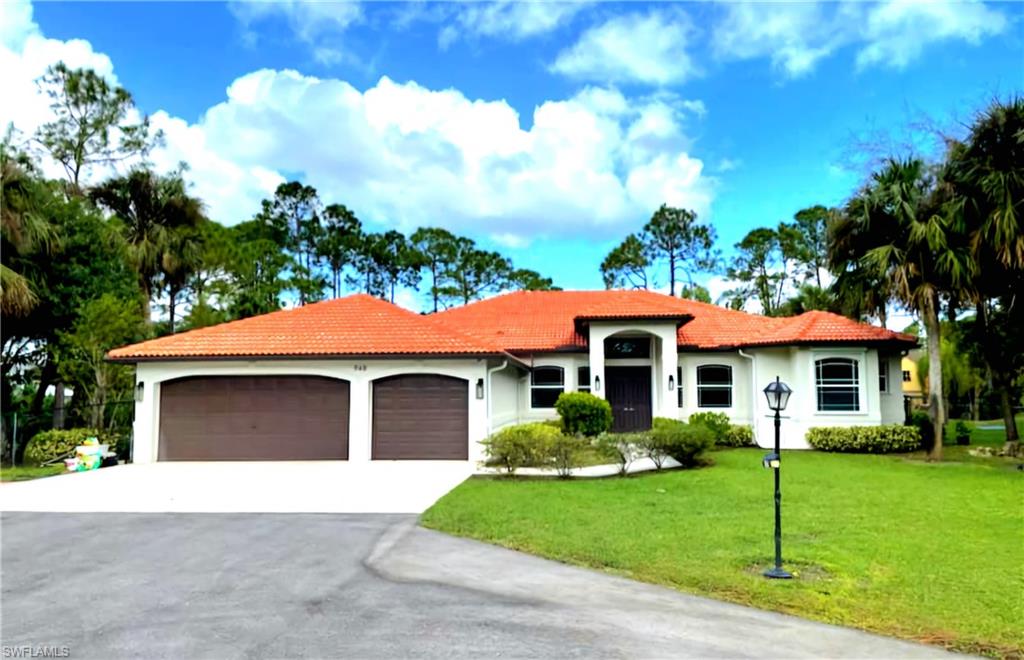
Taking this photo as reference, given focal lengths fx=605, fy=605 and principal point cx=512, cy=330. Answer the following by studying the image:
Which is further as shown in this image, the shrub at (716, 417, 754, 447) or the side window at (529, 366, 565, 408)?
the side window at (529, 366, 565, 408)

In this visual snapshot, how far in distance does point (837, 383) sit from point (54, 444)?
21.5 meters

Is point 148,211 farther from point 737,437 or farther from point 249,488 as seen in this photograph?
point 737,437

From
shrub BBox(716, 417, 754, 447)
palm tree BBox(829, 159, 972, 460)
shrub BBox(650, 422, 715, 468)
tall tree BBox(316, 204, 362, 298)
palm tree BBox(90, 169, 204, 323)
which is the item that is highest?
tall tree BBox(316, 204, 362, 298)

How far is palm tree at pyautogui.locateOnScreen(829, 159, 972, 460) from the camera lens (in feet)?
48.0

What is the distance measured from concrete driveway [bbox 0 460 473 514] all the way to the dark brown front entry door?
24.0 ft

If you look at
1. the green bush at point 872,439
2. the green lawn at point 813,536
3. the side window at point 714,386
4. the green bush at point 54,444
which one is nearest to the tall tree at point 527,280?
the side window at point 714,386

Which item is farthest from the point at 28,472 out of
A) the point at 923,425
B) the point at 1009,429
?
→ the point at 1009,429

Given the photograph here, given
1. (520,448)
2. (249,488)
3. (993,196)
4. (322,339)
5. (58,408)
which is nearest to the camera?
(249,488)

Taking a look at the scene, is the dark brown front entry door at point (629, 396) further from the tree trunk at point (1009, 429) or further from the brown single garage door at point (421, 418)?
the tree trunk at point (1009, 429)

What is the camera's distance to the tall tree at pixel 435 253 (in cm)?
3891

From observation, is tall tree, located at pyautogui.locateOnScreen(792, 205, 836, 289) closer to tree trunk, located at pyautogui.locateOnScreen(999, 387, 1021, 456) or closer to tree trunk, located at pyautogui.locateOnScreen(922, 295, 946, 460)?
tree trunk, located at pyautogui.locateOnScreen(999, 387, 1021, 456)

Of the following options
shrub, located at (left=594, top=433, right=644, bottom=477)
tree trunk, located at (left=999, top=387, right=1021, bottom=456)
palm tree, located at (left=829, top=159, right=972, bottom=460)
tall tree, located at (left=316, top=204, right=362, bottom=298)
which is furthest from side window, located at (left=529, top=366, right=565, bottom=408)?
tall tree, located at (left=316, top=204, right=362, bottom=298)

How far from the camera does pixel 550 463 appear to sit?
12.2 m

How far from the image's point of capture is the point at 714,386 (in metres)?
20.1
